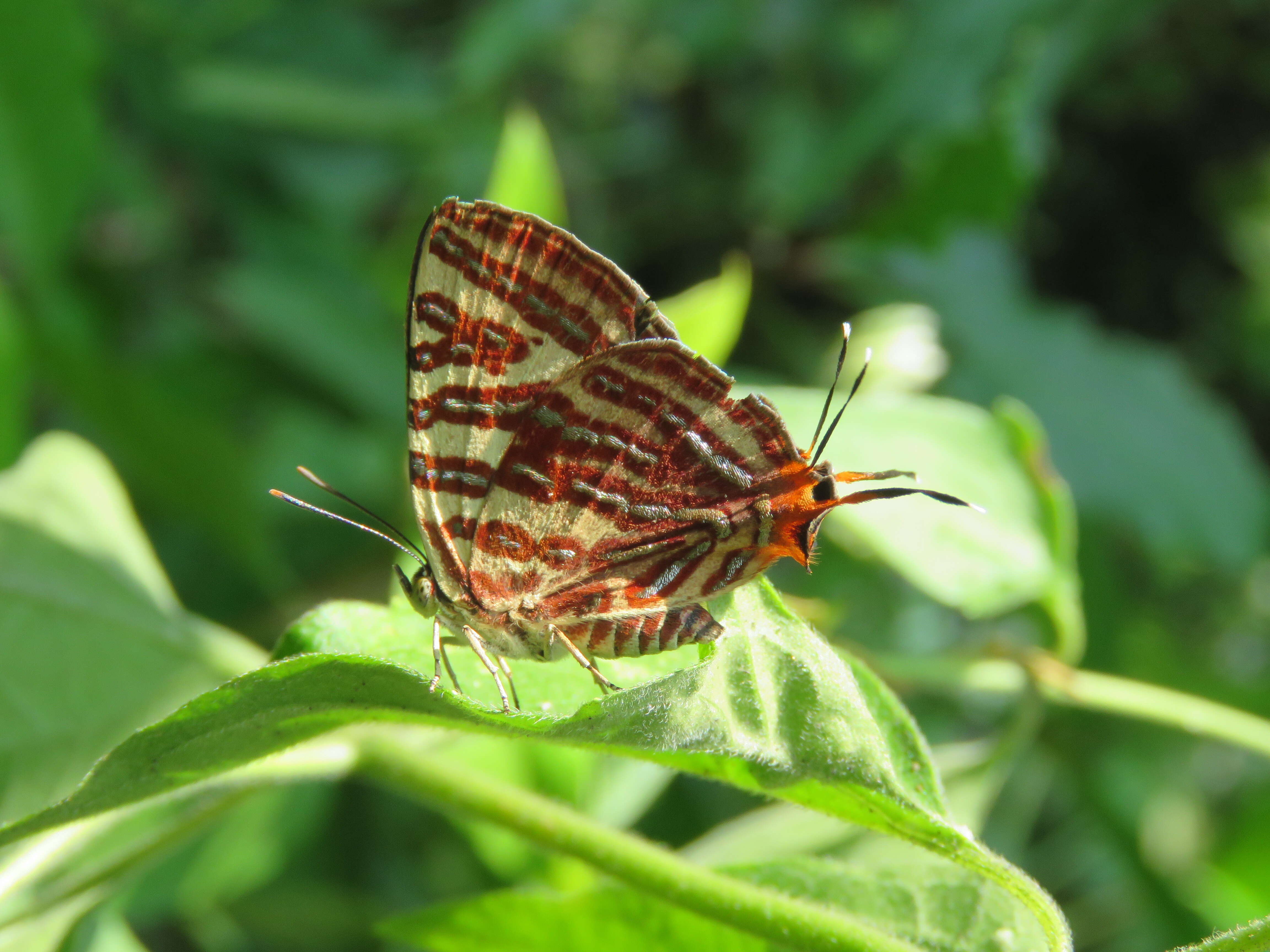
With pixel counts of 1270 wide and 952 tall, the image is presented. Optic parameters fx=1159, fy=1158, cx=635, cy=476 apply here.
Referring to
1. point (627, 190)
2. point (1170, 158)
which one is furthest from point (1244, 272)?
point (627, 190)

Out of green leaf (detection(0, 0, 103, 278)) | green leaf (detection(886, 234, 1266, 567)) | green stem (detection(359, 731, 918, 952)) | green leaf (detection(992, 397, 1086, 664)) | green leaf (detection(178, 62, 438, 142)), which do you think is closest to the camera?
green stem (detection(359, 731, 918, 952))

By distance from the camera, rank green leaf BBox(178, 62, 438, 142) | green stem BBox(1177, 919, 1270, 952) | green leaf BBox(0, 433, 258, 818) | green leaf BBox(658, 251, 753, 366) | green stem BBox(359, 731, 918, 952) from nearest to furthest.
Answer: green stem BBox(1177, 919, 1270, 952), green stem BBox(359, 731, 918, 952), green leaf BBox(0, 433, 258, 818), green leaf BBox(658, 251, 753, 366), green leaf BBox(178, 62, 438, 142)

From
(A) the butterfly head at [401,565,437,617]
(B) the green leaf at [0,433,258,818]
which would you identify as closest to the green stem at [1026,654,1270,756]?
(A) the butterfly head at [401,565,437,617]

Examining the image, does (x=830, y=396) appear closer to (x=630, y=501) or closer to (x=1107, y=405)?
(x=630, y=501)

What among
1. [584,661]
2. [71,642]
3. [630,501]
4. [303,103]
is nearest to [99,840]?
[71,642]

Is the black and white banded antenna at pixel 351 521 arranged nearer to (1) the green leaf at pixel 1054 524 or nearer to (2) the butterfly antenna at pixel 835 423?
(2) the butterfly antenna at pixel 835 423

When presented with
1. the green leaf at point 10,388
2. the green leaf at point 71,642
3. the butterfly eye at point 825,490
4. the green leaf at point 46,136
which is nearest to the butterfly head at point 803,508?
the butterfly eye at point 825,490

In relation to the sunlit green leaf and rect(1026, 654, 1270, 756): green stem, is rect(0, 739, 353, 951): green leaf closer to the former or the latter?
the sunlit green leaf
